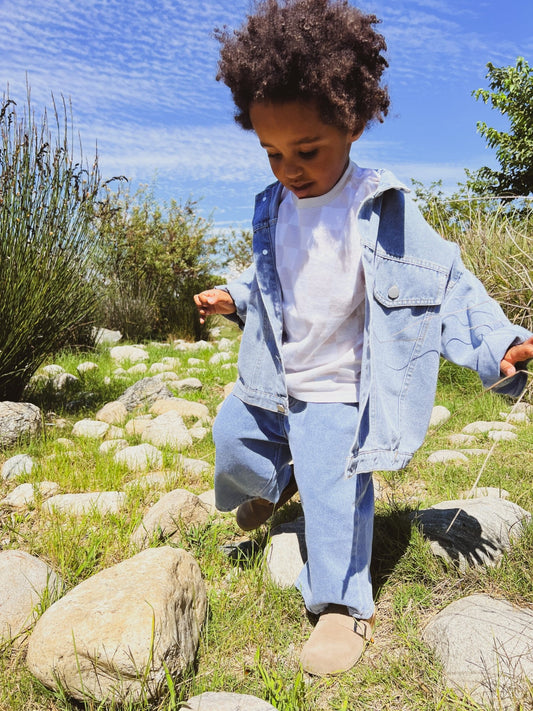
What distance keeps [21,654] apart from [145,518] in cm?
68

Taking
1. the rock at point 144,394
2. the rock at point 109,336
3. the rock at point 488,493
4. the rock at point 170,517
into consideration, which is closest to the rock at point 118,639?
the rock at point 170,517

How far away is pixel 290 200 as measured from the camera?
78.8 inches

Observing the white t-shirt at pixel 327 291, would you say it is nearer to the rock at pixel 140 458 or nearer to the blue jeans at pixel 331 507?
the blue jeans at pixel 331 507

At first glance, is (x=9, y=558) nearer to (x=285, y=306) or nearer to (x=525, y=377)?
(x=285, y=306)

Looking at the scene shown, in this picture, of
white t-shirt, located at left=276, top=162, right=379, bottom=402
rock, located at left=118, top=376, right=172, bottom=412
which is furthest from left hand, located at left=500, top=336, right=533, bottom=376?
rock, located at left=118, top=376, right=172, bottom=412

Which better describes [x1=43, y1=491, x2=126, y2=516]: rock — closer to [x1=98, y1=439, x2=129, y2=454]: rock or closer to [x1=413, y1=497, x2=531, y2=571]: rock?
[x1=98, y1=439, x2=129, y2=454]: rock

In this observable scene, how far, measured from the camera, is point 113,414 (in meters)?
4.20

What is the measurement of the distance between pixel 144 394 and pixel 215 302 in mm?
2710

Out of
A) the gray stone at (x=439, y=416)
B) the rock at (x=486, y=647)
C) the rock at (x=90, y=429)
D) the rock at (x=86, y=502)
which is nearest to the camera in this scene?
the rock at (x=486, y=647)

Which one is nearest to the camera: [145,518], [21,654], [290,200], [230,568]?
[21,654]

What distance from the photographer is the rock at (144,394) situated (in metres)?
4.55

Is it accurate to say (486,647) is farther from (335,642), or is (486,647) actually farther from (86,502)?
(86,502)

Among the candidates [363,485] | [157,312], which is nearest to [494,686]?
[363,485]

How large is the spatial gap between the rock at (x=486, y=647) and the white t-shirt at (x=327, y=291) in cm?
65
